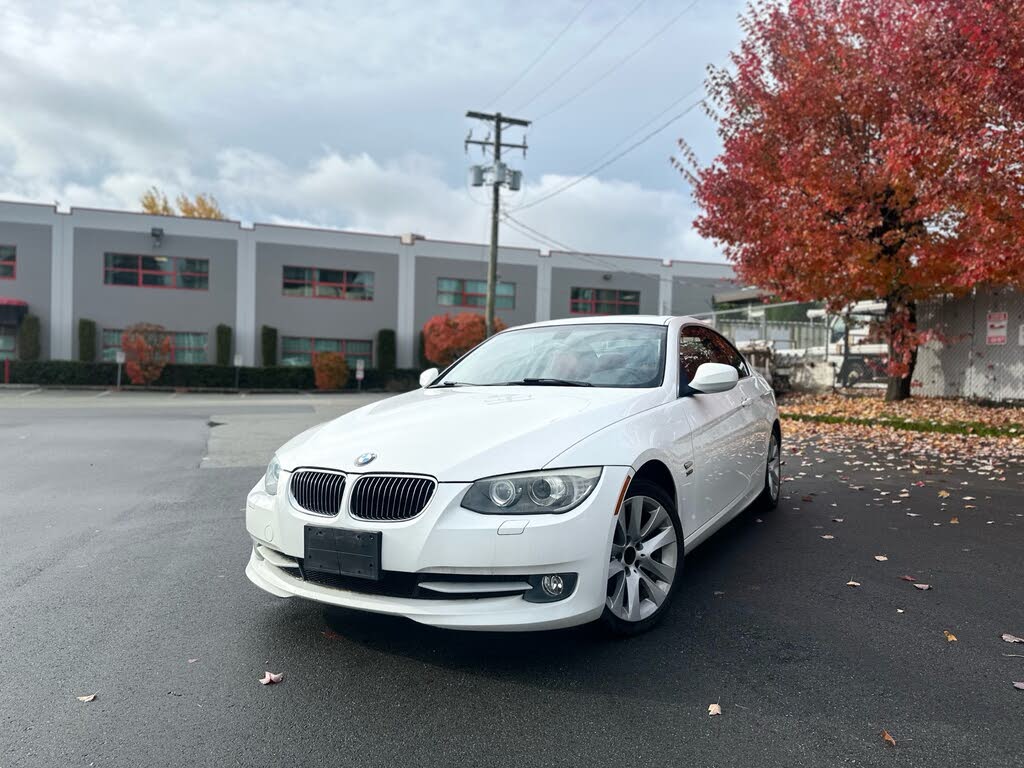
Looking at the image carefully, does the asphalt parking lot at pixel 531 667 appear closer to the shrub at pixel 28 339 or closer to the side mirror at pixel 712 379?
the side mirror at pixel 712 379

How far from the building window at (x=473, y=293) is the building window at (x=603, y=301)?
3672mm

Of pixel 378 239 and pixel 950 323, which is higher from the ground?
pixel 378 239

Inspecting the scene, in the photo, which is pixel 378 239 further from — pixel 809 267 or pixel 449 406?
pixel 449 406

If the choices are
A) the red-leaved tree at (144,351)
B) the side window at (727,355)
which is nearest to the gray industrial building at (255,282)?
the red-leaved tree at (144,351)

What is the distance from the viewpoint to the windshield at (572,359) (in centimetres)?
410

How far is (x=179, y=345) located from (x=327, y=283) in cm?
763

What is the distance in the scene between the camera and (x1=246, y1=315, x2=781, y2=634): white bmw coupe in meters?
2.81

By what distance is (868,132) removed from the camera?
12562 millimetres

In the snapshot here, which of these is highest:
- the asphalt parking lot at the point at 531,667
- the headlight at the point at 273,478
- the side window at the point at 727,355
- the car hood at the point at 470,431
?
the side window at the point at 727,355

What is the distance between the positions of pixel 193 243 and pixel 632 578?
1410 inches

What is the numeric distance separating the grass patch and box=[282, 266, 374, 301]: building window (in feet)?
91.7

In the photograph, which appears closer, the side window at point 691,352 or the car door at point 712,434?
the car door at point 712,434

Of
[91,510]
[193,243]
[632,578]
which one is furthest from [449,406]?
[193,243]

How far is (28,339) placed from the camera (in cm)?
3203
